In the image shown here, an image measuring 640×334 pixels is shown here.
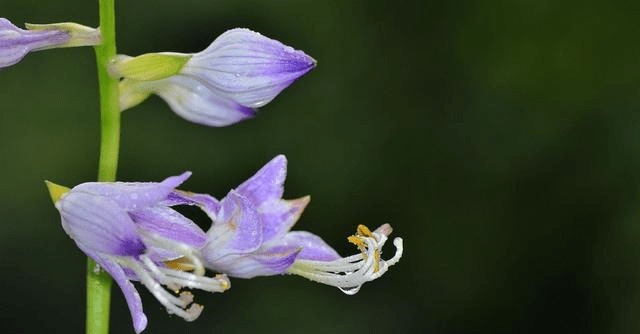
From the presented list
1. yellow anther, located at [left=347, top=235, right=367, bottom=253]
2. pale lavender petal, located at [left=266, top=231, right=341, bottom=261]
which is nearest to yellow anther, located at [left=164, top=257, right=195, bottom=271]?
pale lavender petal, located at [left=266, top=231, right=341, bottom=261]

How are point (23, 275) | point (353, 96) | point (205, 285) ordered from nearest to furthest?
point (205, 285), point (23, 275), point (353, 96)

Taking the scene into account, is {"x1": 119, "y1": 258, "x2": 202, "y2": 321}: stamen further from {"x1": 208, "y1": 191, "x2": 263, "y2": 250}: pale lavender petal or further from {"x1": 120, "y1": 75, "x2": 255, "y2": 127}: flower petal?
{"x1": 120, "y1": 75, "x2": 255, "y2": 127}: flower petal

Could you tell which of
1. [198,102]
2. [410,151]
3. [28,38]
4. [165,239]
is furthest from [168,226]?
[410,151]

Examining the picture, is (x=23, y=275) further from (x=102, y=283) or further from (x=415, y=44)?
(x=102, y=283)

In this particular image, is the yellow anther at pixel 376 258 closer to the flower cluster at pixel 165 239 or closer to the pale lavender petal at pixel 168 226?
the flower cluster at pixel 165 239

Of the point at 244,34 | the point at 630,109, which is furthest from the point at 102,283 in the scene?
the point at 630,109

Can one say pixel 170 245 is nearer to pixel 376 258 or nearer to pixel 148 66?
pixel 148 66

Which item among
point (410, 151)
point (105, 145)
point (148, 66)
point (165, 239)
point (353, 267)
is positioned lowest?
point (410, 151)
